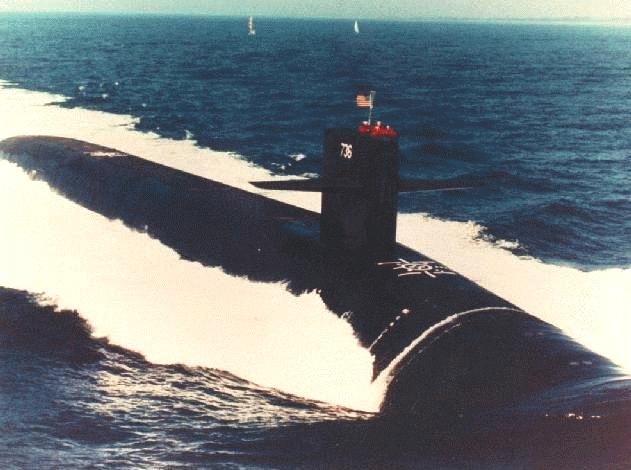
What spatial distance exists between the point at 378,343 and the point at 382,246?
65.2 inches

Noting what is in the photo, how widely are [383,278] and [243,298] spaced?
7.74ft

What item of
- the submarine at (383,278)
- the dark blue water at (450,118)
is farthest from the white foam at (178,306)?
the dark blue water at (450,118)

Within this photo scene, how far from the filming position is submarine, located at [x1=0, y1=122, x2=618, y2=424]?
8000 mm

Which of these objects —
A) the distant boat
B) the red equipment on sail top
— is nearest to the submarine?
the red equipment on sail top

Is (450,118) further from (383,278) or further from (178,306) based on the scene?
(383,278)

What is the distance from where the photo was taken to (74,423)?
8.48 meters

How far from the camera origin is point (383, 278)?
9.99 m

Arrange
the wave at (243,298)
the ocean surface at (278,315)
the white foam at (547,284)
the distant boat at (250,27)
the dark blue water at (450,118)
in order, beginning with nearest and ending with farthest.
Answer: the ocean surface at (278,315)
the wave at (243,298)
the white foam at (547,284)
the dark blue water at (450,118)
the distant boat at (250,27)

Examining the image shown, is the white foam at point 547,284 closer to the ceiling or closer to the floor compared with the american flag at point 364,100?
closer to the floor

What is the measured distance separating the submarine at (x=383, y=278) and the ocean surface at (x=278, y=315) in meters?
0.16

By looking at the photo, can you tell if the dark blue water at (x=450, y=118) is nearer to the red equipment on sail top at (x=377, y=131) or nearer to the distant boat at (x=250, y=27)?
the red equipment on sail top at (x=377, y=131)

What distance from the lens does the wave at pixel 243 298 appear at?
963 centimetres

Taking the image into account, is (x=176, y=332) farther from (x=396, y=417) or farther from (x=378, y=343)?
(x=396, y=417)

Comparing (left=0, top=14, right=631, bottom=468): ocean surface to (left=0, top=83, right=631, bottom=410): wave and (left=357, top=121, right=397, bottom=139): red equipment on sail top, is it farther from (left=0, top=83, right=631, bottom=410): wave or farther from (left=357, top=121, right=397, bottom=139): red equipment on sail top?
(left=357, top=121, right=397, bottom=139): red equipment on sail top
